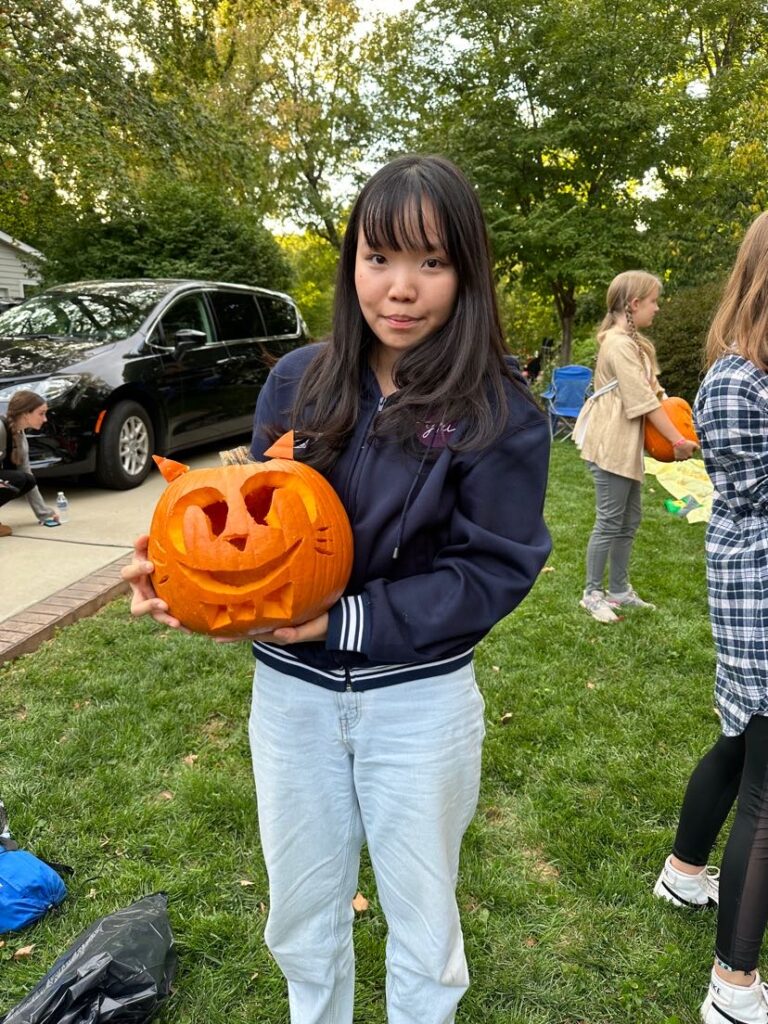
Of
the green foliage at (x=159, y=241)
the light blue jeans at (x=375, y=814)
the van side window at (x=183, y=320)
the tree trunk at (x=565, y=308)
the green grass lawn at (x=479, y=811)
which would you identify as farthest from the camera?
the green foliage at (x=159, y=241)

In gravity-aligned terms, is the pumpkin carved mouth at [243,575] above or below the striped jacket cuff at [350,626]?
above

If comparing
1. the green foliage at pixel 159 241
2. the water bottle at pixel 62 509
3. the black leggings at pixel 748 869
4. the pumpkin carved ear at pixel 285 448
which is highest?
the green foliage at pixel 159 241

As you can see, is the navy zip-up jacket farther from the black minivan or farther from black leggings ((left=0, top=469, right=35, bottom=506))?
the black minivan

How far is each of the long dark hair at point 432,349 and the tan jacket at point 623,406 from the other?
3118 mm

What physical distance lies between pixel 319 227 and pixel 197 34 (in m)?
13.4

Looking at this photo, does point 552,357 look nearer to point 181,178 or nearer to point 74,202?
point 181,178

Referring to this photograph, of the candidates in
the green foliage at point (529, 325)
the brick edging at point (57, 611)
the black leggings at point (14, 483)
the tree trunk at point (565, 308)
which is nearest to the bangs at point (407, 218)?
the brick edging at point (57, 611)

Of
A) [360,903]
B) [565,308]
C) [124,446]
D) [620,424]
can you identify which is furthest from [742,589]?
[565,308]

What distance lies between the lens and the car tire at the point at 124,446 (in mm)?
6895

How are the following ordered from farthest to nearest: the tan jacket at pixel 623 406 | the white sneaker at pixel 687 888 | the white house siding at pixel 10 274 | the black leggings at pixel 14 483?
the white house siding at pixel 10 274
the black leggings at pixel 14 483
the tan jacket at pixel 623 406
the white sneaker at pixel 687 888

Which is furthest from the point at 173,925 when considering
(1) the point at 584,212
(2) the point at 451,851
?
(1) the point at 584,212

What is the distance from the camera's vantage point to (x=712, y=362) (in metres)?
2.15

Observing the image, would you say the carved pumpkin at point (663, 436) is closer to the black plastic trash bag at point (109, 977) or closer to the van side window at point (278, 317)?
the black plastic trash bag at point (109, 977)

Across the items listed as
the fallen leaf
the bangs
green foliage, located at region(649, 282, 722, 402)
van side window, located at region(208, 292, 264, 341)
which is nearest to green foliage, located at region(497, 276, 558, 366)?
green foliage, located at region(649, 282, 722, 402)
